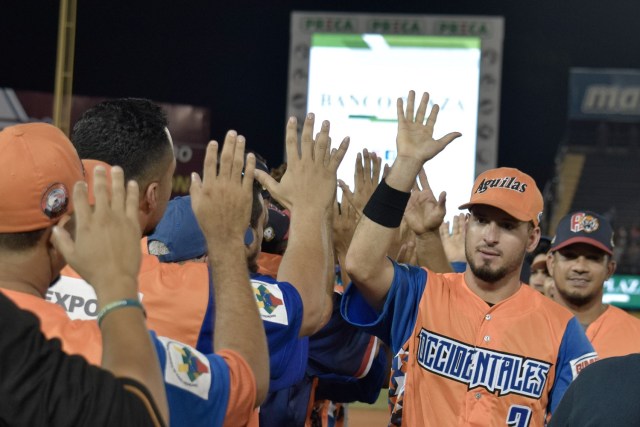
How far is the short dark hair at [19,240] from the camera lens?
1.85 meters

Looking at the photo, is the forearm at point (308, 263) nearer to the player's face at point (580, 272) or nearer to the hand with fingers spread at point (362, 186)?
the hand with fingers spread at point (362, 186)

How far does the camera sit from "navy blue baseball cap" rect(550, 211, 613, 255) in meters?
4.86

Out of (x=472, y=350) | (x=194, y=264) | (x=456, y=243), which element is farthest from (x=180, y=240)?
(x=456, y=243)

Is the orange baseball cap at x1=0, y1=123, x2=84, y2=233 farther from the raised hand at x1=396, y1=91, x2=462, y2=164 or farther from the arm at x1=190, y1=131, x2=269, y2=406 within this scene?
the raised hand at x1=396, y1=91, x2=462, y2=164

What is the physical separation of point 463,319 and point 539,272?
261 centimetres

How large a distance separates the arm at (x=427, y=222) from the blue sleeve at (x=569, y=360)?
2.49 ft

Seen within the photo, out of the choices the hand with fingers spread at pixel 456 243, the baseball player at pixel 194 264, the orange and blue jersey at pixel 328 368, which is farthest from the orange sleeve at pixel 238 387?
the hand with fingers spread at pixel 456 243

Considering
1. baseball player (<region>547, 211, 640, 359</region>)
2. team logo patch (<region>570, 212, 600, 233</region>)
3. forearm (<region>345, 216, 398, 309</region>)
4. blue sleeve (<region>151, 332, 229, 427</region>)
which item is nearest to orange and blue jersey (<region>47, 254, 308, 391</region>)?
blue sleeve (<region>151, 332, 229, 427</region>)

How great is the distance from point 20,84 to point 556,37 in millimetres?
7843

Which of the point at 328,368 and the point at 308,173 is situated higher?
the point at 308,173

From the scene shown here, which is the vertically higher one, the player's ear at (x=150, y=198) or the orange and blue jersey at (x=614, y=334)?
the player's ear at (x=150, y=198)

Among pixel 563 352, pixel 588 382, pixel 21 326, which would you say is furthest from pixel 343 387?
pixel 21 326

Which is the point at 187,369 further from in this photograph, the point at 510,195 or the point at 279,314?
the point at 510,195

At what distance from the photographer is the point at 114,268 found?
1.68 m
